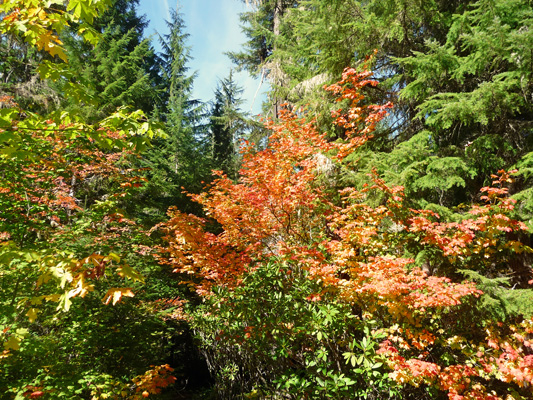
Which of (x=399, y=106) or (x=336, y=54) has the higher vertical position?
(x=336, y=54)

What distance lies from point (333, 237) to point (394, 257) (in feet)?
8.08

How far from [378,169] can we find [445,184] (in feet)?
3.87

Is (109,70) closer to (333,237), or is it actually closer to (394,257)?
(333,237)

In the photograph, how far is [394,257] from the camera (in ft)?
13.6

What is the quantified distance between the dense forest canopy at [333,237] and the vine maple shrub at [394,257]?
4 centimetres

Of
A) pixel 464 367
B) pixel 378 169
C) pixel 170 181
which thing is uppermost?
pixel 170 181

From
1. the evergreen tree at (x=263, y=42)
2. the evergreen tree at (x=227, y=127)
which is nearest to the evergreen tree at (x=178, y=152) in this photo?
the evergreen tree at (x=227, y=127)

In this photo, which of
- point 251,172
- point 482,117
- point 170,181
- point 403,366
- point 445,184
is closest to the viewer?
point 403,366

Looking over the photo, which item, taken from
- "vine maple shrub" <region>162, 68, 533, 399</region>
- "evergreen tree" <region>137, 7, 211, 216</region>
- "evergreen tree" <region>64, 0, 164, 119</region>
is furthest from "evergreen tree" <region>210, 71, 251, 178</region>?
"vine maple shrub" <region>162, 68, 533, 399</region>

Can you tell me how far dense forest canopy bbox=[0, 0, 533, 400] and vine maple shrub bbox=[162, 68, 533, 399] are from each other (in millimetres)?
45

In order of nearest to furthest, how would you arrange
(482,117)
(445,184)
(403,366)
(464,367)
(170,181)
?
1. (403,366)
2. (464,367)
3. (482,117)
4. (445,184)
5. (170,181)

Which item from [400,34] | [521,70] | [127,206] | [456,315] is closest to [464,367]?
[456,315]

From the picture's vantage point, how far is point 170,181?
11.9 meters

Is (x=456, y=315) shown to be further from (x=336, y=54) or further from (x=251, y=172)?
(x=336, y=54)
